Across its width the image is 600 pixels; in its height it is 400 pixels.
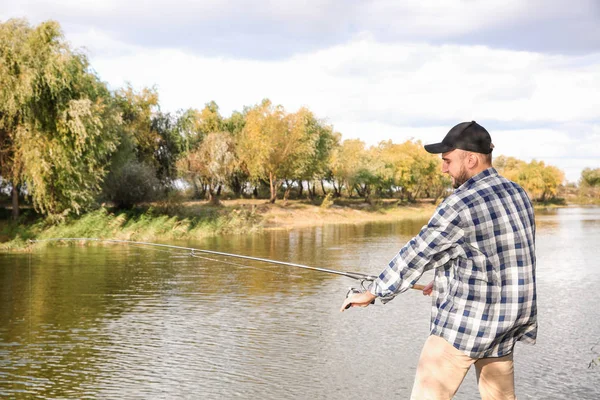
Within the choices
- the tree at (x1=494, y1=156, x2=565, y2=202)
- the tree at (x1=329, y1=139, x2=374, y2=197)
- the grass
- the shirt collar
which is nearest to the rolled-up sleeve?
the shirt collar

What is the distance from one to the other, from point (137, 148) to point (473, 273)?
39360 millimetres

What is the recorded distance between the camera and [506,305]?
352cm

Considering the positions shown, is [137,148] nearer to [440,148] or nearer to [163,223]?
[163,223]

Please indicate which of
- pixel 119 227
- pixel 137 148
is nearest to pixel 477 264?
pixel 119 227

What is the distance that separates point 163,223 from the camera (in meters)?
27.8

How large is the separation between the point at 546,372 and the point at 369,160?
57099mm

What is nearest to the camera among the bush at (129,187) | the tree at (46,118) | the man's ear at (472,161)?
the man's ear at (472,161)

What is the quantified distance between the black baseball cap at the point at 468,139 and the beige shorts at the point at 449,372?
103cm

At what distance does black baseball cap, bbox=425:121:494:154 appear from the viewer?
3.69 m

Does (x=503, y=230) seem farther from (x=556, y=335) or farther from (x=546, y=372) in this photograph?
(x=556, y=335)

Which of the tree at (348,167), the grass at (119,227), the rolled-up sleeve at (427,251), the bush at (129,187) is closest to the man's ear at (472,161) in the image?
the rolled-up sleeve at (427,251)

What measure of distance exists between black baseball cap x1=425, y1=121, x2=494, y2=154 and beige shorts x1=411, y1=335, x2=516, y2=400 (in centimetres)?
103

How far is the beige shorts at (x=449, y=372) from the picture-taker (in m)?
3.58

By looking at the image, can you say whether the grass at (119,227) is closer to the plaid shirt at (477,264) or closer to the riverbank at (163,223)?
the riverbank at (163,223)
